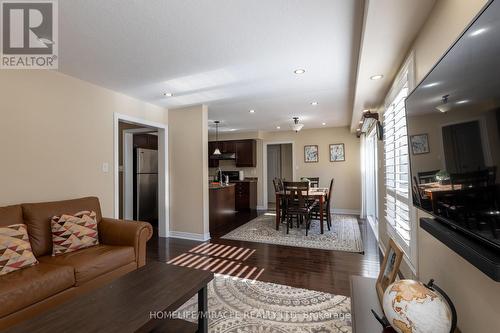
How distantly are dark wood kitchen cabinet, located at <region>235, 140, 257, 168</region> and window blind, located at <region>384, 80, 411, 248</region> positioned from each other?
15.6ft

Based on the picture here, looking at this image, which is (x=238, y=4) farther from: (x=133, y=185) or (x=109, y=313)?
(x=133, y=185)

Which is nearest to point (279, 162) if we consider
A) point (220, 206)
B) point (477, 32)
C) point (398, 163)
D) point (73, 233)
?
point (220, 206)

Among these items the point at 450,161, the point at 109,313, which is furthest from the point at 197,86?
the point at 450,161

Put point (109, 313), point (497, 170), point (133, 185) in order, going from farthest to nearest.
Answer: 1. point (133, 185)
2. point (109, 313)
3. point (497, 170)

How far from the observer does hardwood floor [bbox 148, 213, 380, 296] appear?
2633 millimetres

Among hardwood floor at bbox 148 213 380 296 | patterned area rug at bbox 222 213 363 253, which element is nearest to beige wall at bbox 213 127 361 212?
patterned area rug at bbox 222 213 363 253

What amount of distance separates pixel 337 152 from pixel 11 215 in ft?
21.3

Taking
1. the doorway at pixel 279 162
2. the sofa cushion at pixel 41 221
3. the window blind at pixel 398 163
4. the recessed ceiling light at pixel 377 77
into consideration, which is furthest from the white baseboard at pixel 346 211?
the sofa cushion at pixel 41 221

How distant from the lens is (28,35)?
204 cm

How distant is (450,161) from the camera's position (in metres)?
0.99

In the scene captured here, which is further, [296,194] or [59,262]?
[296,194]

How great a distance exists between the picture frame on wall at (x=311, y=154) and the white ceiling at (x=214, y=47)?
10.3 ft

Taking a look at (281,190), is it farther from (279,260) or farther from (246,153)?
(246,153)

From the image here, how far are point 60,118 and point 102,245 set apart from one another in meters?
1.59
